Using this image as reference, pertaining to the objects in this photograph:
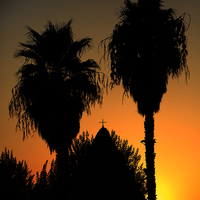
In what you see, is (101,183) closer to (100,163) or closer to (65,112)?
(100,163)

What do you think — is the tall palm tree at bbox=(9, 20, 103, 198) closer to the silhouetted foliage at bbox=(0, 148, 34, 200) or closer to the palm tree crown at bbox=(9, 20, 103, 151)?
the palm tree crown at bbox=(9, 20, 103, 151)

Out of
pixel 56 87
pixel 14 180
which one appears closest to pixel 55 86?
pixel 56 87

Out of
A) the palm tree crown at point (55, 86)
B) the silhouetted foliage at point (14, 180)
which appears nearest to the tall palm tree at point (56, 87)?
the palm tree crown at point (55, 86)

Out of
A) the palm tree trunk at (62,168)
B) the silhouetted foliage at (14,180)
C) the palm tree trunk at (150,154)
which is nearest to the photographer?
the palm tree trunk at (150,154)

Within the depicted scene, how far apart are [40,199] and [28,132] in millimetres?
10083

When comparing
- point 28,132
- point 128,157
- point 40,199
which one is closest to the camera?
point 28,132

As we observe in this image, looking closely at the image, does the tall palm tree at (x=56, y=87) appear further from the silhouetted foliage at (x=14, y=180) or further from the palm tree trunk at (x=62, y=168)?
the silhouetted foliage at (x=14, y=180)

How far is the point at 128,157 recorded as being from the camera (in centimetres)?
4694

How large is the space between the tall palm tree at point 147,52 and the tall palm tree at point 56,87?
169 cm

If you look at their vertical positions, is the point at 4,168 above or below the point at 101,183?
above

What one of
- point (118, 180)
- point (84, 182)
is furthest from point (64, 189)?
point (118, 180)

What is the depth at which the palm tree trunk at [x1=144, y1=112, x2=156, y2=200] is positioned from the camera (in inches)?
1000

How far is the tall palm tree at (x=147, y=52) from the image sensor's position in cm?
2658

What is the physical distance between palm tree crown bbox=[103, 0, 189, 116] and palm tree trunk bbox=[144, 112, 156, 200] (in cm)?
67
